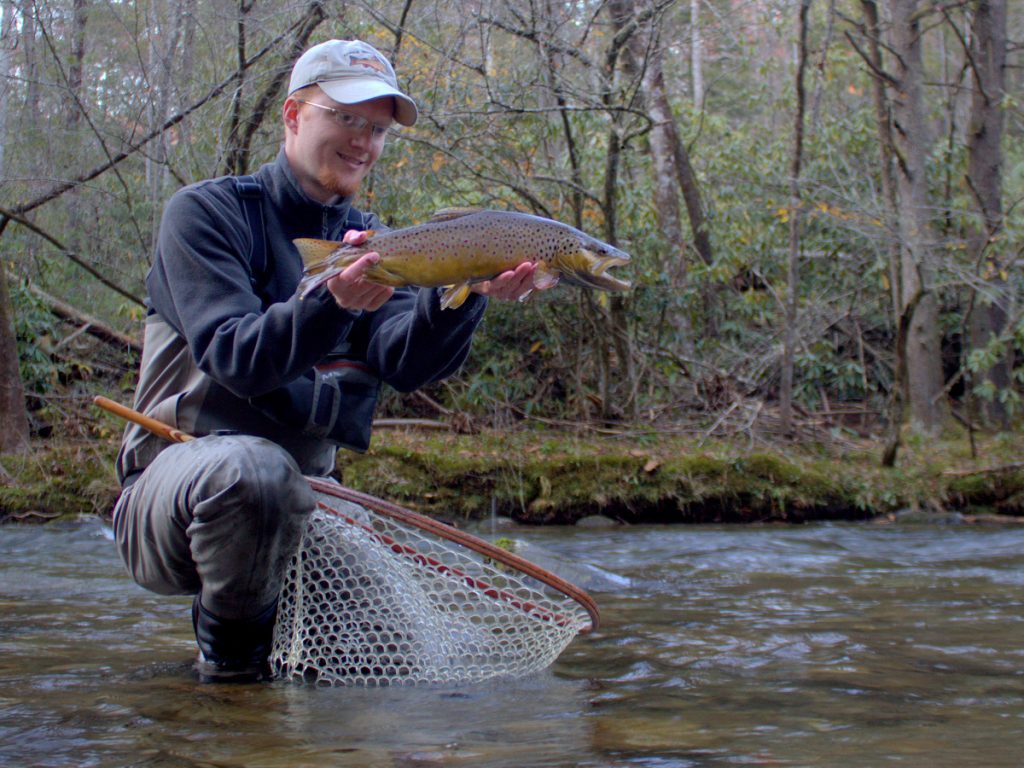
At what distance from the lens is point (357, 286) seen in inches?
107

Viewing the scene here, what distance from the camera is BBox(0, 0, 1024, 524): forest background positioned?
27.2 feet

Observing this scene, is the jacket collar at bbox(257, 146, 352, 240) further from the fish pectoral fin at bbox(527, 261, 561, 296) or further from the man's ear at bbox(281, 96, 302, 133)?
the fish pectoral fin at bbox(527, 261, 561, 296)

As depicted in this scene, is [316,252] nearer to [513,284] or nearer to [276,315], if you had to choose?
[276,315]

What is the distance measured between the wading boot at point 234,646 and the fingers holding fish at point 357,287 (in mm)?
1009

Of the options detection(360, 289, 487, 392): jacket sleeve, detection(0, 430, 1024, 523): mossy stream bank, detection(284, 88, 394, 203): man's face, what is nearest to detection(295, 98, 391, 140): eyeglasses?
detection(284, 88, 394, 203): man's face

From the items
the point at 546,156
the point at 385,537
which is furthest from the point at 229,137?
the point at 385,537

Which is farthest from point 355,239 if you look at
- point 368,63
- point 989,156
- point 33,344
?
point 989,156

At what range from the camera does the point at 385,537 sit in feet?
11.2

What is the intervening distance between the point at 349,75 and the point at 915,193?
800 cm

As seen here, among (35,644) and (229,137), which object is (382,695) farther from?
(229,137)

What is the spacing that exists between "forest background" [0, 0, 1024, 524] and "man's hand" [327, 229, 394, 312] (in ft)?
18.4

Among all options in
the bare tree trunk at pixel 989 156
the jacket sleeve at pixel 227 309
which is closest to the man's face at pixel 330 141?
the jacket sleeve at pixel 227 309

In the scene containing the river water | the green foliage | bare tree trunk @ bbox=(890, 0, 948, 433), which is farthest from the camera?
bare tree trunk @ bbox=(890, 0, 948, 433)

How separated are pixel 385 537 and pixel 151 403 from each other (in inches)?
32.1
